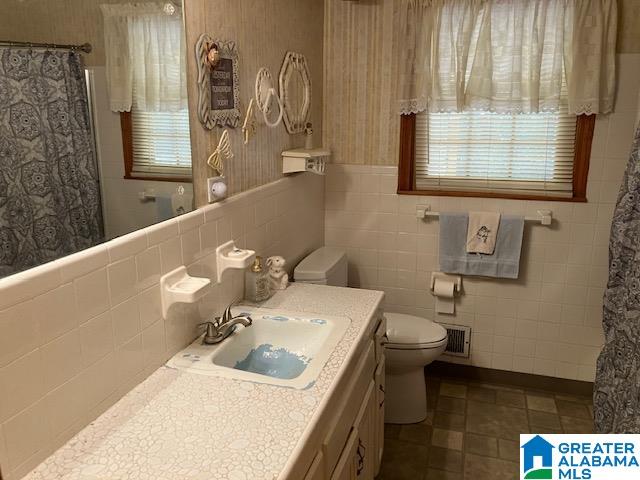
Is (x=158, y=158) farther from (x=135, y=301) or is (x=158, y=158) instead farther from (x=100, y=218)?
(x=135, y=301)

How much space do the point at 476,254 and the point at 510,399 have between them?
819 mm

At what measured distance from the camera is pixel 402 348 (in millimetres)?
2523

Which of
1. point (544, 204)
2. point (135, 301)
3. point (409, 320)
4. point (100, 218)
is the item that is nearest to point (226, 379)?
point (135, 301)

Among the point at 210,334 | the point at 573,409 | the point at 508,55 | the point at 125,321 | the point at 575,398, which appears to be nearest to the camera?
the point at 125,321

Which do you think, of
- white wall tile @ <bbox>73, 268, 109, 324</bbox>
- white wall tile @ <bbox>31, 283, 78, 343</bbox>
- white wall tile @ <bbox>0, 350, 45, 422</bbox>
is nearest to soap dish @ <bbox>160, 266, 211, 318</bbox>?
white wall tile @ <bbox>73, 268, 109, 324</bbox>

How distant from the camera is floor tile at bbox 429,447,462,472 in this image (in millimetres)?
2373

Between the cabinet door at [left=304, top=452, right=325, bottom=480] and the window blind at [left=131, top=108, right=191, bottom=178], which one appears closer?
the cabinet door at [left=304, top=452, right=325, bottom=480]

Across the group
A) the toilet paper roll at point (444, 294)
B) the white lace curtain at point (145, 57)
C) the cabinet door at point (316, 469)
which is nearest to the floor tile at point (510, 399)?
the toilet paper roll at point (444, 294)

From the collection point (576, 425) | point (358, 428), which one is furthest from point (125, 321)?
point (576, 425)

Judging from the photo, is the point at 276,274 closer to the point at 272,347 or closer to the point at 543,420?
the point at 272,347

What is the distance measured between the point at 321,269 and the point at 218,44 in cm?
113

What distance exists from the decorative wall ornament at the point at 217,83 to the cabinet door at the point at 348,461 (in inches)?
41.8

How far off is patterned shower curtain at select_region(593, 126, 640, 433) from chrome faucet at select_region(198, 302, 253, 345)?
145 cm

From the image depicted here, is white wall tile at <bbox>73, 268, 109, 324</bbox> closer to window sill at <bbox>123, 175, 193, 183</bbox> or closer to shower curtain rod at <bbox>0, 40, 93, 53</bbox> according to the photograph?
window sill at <bbox>123, 175, 193, 183</bbox>
